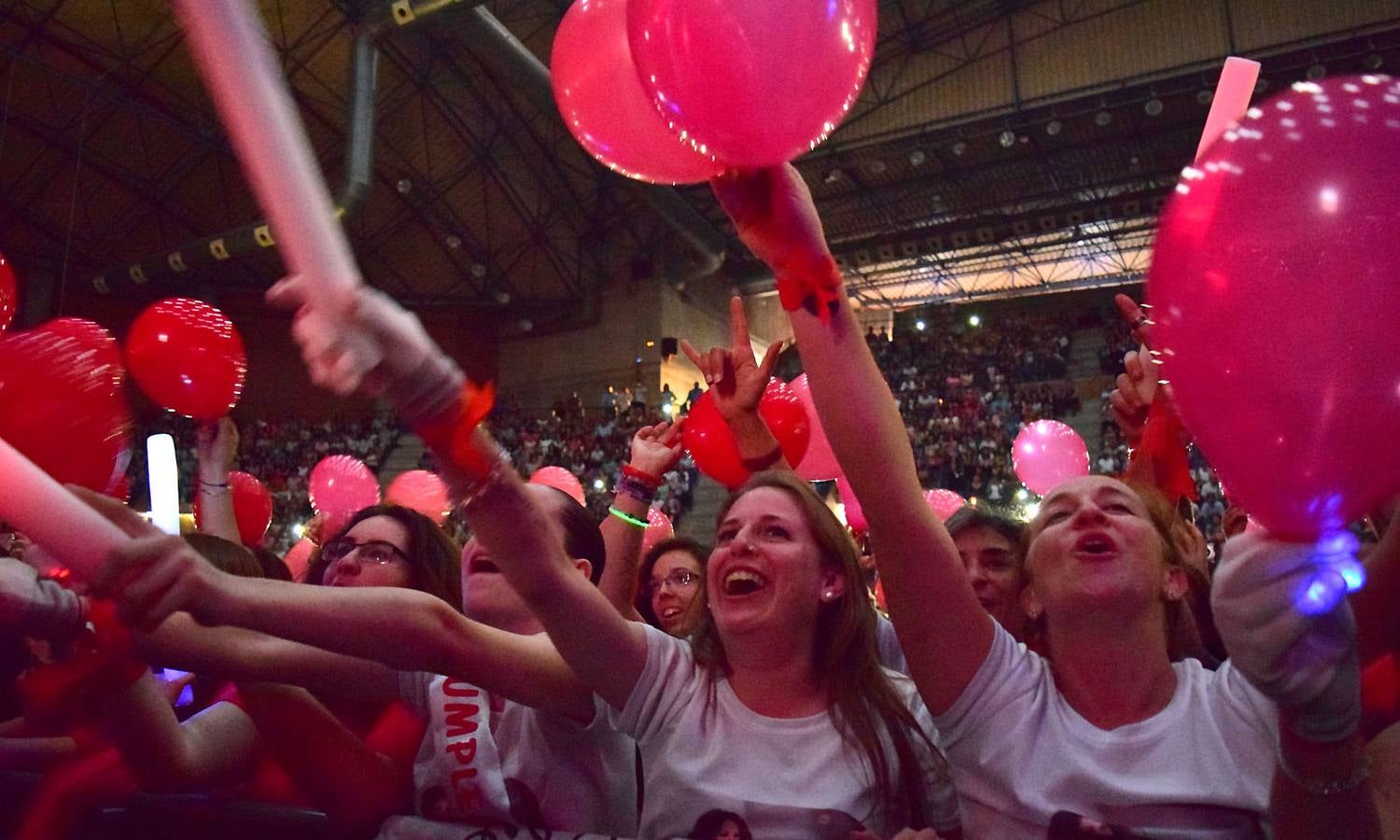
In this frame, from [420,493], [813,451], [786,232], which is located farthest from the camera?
[420,493]

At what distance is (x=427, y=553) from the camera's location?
1.89 meters

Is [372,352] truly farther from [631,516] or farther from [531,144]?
[531,144]

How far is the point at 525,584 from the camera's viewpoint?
1233 mm

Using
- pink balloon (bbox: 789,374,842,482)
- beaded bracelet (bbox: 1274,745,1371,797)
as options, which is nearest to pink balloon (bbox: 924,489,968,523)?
pink balloon (bbox: 789,374,842,482)

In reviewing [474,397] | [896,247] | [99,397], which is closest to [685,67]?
[474,397]

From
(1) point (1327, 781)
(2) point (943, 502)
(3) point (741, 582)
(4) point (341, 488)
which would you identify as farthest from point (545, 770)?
(4) point (341, 488)

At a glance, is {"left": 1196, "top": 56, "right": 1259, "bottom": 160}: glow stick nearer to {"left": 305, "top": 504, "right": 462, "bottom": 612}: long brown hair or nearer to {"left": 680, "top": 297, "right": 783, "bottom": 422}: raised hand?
{"left": 680, "top": 297, "right": 783, "bottom": 422}: raised hand

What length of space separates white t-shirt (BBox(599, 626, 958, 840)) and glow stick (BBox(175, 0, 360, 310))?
35.9 inches

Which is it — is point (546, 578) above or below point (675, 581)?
below

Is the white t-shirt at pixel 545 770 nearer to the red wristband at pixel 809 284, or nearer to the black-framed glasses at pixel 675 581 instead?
the red wristband at pixel 809 284

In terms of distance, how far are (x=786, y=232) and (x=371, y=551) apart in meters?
1.12

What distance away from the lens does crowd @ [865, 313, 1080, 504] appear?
11984 mm

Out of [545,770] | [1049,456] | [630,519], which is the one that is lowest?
[545,770]

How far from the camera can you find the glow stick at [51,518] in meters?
0.93
